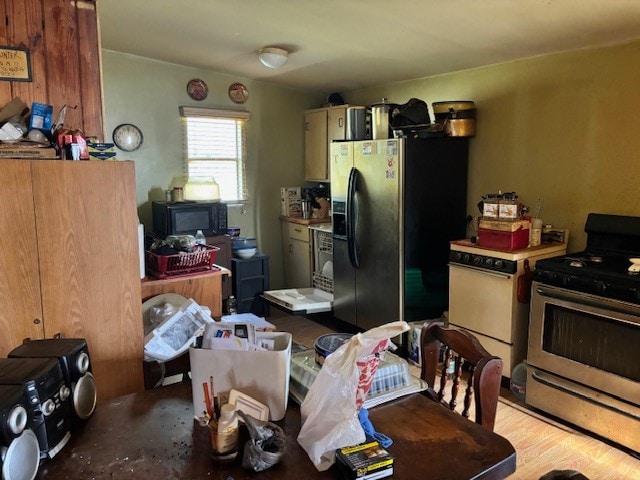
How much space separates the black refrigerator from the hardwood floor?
40.8 inches

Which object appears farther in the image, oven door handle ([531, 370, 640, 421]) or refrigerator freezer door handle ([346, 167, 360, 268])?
refrigerator freezer door handle ([346, 167, 360, 268])

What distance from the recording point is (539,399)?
2.90 m

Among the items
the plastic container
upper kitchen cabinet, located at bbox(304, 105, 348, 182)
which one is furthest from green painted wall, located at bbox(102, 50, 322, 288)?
the plastic container

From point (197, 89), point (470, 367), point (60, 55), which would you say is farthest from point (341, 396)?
point (197, 89)

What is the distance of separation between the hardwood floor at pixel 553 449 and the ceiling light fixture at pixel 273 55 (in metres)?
2.90

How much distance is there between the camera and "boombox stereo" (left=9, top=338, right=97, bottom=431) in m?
1.35

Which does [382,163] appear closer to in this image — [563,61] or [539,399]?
[563,61]

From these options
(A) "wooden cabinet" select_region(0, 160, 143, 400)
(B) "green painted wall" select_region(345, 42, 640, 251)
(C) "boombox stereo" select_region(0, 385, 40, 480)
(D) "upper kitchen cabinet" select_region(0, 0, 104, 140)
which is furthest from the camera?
(B) "green painted wall" select_region(345, 42, 640, 251)

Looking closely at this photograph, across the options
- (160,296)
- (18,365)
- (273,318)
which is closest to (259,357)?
(18,365)

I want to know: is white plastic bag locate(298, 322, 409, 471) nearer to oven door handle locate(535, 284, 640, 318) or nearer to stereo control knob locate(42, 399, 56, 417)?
stereo control knob locate(42, 399, 56, 417)

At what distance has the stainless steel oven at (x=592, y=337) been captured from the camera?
247 cm

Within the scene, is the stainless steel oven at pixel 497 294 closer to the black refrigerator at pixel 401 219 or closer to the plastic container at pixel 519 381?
the plastic container at pixel 519 381

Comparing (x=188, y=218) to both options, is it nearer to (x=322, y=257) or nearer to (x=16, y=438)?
(x=322, y=257)

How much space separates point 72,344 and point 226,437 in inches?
22.6
